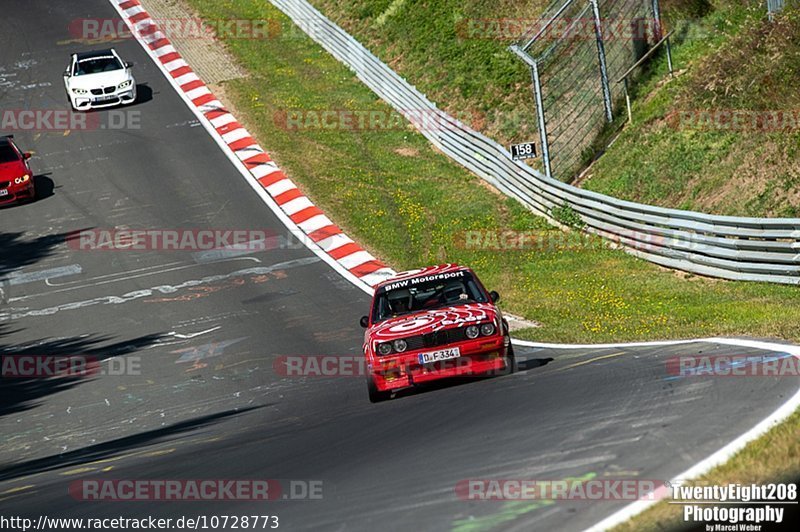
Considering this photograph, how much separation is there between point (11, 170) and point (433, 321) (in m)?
18.1

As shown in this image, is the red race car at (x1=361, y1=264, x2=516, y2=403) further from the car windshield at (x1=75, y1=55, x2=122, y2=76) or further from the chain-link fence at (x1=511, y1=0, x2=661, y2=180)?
the car windshield at (x1=75, y1=55, x2=122, y2=76)

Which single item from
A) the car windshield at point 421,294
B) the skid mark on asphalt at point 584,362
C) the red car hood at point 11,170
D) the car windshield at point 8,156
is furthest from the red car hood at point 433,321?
the car windshield at point 8,156

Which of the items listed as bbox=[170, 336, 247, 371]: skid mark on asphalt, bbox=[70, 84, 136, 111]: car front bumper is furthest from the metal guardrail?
bbox=[170, 336, 247, 371]: skid mark on asphalt

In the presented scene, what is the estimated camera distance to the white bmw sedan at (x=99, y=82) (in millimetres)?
32719

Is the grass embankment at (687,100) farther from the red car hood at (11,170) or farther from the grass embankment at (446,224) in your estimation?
the red car hood at (11,170)

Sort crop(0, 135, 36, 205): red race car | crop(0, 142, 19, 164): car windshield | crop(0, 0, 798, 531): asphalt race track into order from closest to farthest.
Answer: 1. crop(0, 0, 798, 531): asphalt race track
2. crop(0, 135, 36, 205): red race car
3. crop(0, 142, 19, 164): car windshield

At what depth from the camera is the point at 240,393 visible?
52.2 feet

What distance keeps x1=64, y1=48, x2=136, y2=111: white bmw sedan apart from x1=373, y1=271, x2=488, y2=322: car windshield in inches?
824

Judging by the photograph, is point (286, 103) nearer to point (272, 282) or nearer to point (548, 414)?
point (272, 282)

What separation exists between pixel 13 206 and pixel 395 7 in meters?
14.8

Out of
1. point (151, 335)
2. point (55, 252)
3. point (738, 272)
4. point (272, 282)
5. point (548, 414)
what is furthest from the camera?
point (55, 252)

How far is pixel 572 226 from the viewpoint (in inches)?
910

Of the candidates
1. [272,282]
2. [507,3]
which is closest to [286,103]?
[507,3]

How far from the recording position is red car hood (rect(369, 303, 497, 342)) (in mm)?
12883
